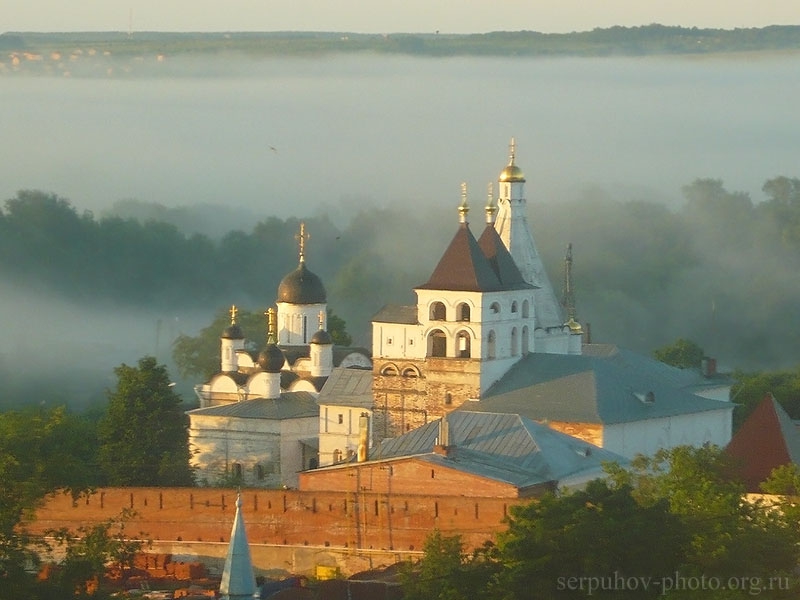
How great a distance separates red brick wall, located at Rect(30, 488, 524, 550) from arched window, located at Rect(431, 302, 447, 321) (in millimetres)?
6573

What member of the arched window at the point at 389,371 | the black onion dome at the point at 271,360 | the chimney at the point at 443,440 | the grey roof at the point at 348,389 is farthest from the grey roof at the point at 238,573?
the black onion dome at the point at 271,360

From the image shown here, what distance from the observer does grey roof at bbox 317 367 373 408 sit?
153 feet

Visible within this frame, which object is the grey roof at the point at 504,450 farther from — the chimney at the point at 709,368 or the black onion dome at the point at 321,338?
the chimney at the point at 709,368

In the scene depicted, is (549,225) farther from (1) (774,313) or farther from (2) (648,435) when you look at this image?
(2) (648,435)

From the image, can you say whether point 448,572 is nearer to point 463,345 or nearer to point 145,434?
point 463,345

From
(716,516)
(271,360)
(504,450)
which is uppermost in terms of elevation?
(271,360)

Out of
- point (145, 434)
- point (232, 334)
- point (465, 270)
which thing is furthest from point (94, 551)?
point (232, 334)

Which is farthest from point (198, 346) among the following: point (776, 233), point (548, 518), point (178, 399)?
point (548, 518)

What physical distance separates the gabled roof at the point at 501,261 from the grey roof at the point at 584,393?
1200 millimetres

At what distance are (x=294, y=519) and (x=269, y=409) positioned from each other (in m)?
9.32

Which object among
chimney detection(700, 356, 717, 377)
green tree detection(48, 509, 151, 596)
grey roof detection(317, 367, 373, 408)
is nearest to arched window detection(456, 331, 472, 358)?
grey roof detection(317, 367, 373, 408)

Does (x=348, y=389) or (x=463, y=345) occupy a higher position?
(x=463, y=345)

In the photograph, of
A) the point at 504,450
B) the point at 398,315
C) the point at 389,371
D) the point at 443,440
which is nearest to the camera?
the point at 504,450

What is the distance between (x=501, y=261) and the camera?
45531 mm
